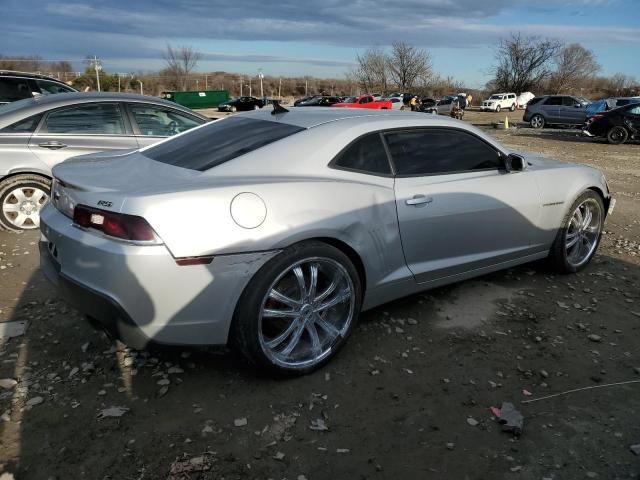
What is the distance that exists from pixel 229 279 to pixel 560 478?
1793 millimetres

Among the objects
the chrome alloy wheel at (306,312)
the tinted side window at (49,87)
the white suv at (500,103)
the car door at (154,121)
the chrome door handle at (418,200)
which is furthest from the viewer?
the white suv at (500,103)

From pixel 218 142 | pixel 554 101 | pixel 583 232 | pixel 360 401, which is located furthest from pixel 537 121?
pixel 360 401

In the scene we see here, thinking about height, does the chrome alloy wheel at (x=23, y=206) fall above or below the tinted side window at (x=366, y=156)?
below

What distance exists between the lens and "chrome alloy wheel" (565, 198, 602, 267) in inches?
188

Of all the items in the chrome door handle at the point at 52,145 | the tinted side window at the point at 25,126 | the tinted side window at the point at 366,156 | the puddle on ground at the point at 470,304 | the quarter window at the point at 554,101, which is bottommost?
the puddle on ground at the point at 470,304

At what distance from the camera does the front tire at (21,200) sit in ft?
18.5

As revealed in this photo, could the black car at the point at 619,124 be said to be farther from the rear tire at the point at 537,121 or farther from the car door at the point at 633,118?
the rear tire at the point at 537,121

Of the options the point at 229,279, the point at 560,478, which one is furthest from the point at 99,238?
the point at 560,478

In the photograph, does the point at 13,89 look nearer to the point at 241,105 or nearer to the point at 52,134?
the point at 52,134

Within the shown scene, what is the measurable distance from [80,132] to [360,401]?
4.74 meters

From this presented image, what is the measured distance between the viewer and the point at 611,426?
275cm

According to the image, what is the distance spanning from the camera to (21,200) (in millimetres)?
5742

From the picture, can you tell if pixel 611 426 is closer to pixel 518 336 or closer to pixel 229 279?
Answer: pixel 518 336

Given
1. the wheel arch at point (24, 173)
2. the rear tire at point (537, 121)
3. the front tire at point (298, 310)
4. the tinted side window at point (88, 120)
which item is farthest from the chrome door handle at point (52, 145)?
the rear tire at point (537, 121)
